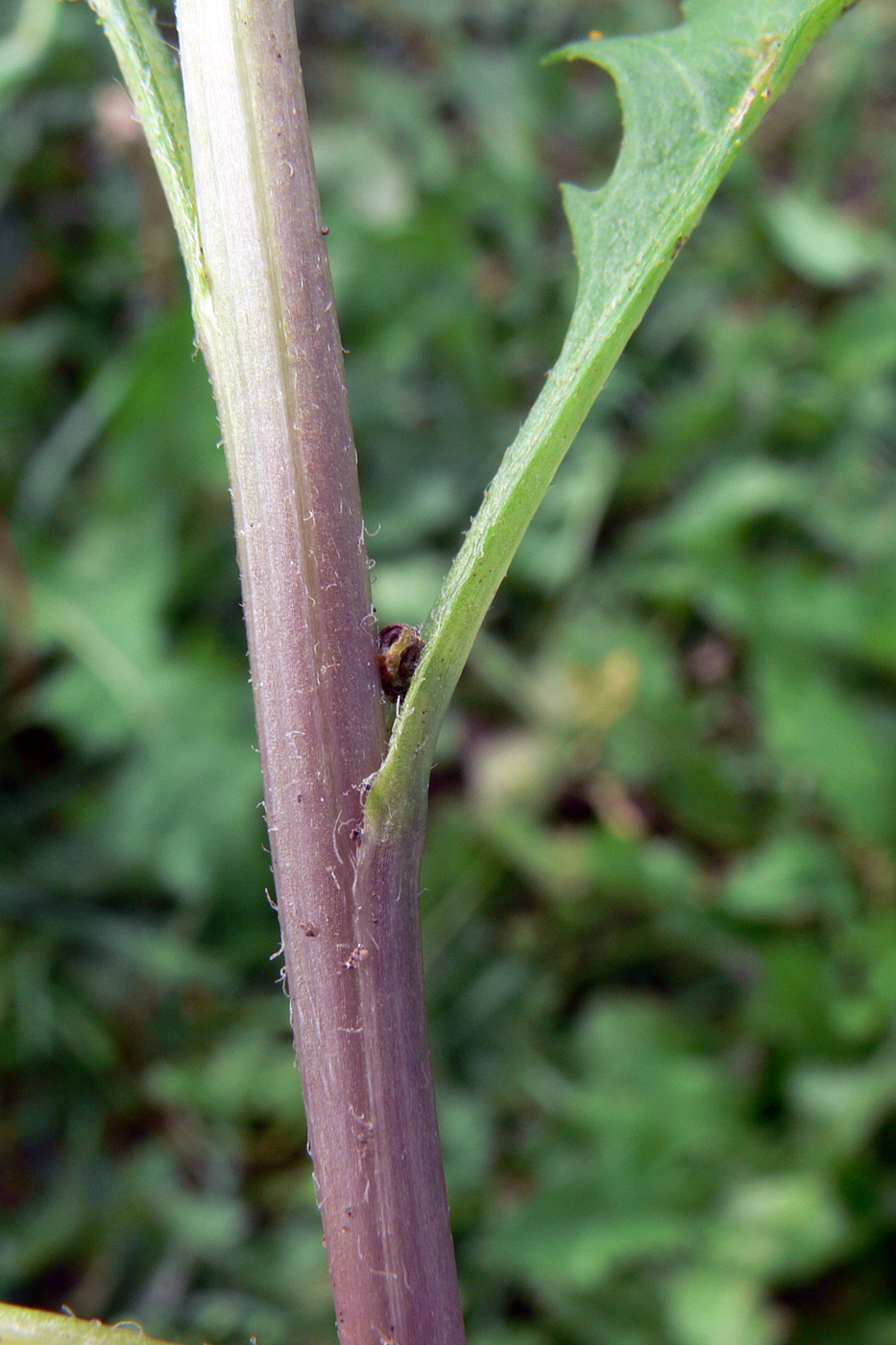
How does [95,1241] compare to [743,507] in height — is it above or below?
below

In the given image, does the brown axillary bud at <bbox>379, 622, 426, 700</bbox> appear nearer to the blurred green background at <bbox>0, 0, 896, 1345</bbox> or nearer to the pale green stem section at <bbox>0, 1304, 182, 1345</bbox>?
the pale green stem section at <bbox>0, 1304, 182, 1345</bbox>

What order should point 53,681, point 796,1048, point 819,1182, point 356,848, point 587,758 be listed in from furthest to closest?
1. point 587,758
2. point 53,681
3. point 796,1048
4. point 819,1182
5. point 356,848

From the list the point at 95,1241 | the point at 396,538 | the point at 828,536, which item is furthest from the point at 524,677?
the point at 95,1241

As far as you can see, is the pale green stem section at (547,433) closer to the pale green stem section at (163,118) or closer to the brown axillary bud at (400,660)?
the brown axillary bud at (400,660)

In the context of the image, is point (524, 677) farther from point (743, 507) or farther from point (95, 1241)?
point (95, 1241)

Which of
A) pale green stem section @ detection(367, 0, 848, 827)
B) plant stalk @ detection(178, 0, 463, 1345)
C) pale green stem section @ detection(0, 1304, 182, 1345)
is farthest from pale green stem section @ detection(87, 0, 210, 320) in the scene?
pale green stem section @ detection(0, 1304, 182, 1345)

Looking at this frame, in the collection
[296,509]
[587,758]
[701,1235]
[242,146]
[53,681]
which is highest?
[242,146]

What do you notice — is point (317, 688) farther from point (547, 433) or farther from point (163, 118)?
point (163, 118)
